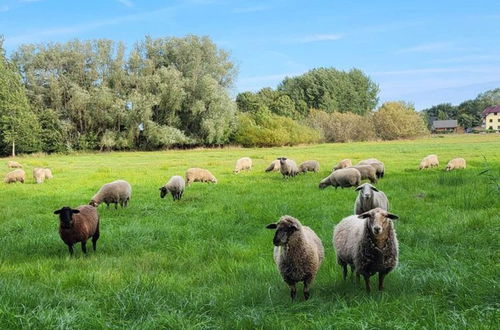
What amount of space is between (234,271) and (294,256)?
59.5 inches

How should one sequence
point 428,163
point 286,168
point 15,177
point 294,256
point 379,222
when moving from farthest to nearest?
point 428,163
point 15,177
point 286,168
point 294,256
point 379,222

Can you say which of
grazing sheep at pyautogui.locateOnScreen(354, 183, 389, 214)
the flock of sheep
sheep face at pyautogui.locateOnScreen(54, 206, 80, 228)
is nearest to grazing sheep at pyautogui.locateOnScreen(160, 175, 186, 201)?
the flock of sheep

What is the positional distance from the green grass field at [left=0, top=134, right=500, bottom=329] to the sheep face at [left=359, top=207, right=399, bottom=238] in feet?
2.81

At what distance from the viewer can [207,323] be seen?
5.16m

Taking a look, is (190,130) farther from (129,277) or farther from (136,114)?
(129,277)

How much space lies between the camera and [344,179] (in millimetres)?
17922

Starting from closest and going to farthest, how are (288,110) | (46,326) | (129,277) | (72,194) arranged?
(46,326), (129,277), (72,194), (288,110)

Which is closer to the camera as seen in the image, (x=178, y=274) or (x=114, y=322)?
(x=114, y=322)

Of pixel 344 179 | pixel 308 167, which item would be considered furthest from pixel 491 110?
pixel 344 179

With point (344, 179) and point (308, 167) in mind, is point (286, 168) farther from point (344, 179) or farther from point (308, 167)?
point (344, 179)

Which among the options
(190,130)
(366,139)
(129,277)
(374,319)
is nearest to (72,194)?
(129,277)

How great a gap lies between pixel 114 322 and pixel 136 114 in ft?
191

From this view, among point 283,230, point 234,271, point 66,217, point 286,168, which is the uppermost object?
point 283,230

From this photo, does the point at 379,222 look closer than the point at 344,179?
Yes
